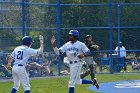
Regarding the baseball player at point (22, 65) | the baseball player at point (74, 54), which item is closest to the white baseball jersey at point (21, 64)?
the baseball player at point (22, 65)

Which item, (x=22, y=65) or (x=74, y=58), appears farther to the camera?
(x=74, y=58)

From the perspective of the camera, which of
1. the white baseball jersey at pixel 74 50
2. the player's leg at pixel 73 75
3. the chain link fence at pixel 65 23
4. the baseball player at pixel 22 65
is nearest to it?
the baseball player at pixel 22 65

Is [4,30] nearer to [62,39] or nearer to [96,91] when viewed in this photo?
[62,39]

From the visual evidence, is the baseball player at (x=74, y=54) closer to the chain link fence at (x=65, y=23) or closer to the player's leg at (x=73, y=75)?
the player's leg at (x=73, y=75)

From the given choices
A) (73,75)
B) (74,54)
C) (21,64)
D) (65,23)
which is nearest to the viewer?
(21,64)

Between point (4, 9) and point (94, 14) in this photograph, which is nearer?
point (4, 9)

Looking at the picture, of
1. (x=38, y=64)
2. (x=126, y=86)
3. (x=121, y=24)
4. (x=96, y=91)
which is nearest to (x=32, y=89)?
(x=96, y=91)

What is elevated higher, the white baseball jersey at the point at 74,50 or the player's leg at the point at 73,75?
the white baseball jersey at the point at 74,50

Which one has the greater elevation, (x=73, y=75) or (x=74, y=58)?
(x=74, y=58)

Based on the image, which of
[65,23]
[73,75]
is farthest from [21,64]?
[65,23]

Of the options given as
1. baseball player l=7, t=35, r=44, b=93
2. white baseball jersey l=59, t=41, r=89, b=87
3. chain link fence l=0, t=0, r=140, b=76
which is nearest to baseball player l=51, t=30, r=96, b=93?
white baseball jersey l=59, t=41, r=89, b=87

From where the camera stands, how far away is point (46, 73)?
71.2 ft

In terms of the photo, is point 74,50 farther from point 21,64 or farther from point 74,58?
point 21,64

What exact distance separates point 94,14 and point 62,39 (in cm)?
256
